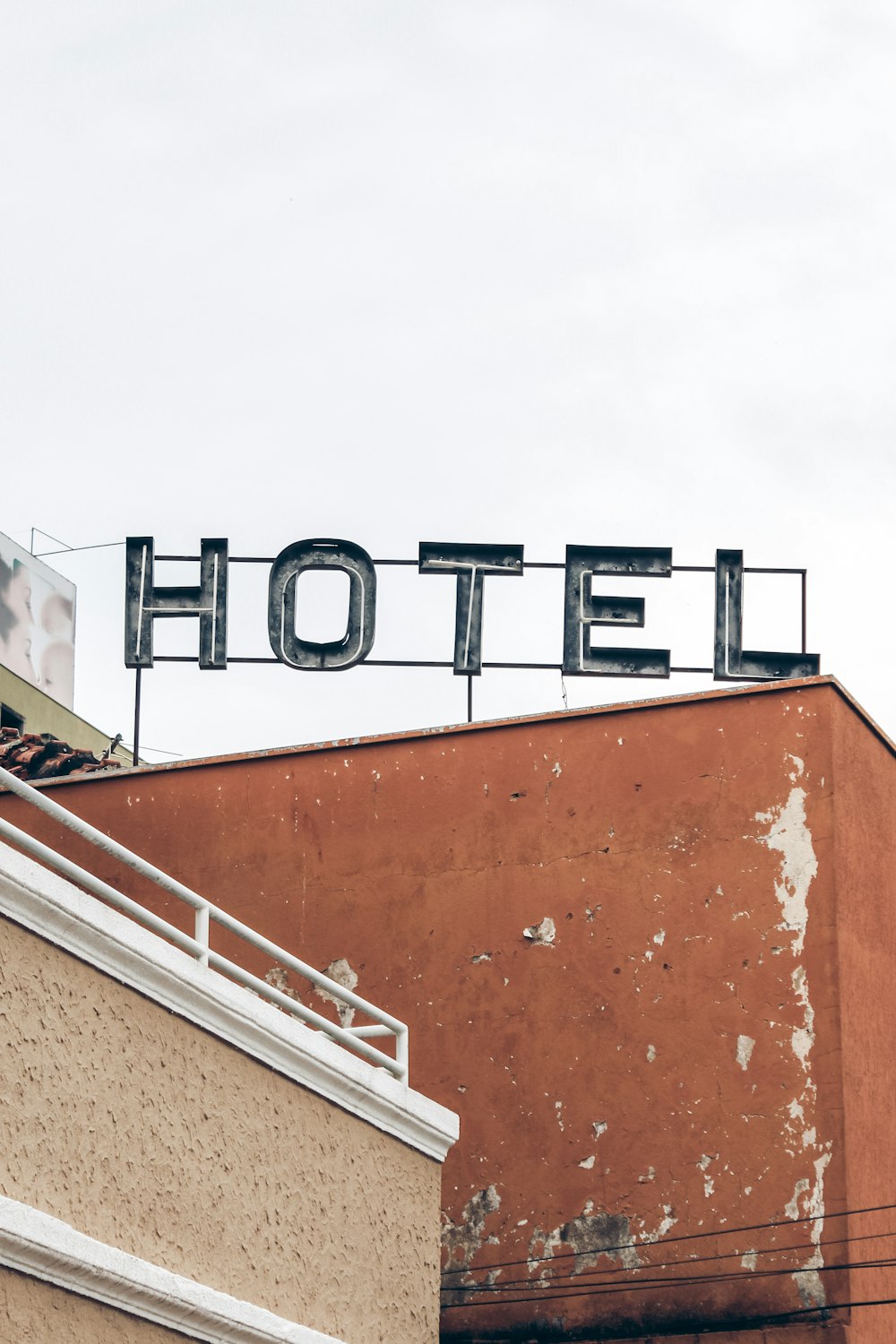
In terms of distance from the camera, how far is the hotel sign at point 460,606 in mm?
20734

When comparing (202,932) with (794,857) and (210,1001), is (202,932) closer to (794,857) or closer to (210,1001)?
(210,1001)

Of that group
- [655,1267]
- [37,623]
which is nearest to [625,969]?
[655,1267]

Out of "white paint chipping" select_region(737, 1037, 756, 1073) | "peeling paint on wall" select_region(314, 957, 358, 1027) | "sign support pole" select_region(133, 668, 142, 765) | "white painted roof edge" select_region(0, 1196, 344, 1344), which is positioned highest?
"sign support pole" select_region(133, 668, 142, 765)

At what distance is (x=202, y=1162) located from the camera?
963 centimetres

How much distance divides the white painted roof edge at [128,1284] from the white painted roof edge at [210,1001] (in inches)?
44.4

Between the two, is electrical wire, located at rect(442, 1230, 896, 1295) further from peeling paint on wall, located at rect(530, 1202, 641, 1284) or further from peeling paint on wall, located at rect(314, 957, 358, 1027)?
peeling paint on wall, located at rect(314, 957, 358, 1027)

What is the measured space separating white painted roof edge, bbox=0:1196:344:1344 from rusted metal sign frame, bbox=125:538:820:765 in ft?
36.6

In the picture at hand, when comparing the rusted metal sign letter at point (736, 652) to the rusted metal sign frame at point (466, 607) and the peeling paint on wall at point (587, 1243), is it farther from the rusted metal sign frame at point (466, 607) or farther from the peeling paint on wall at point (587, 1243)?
the peeling paint on wall at point (587, 1243)

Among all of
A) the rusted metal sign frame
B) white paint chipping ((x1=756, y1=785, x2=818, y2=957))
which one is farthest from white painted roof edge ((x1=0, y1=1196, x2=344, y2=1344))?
the rusted metal sign frame

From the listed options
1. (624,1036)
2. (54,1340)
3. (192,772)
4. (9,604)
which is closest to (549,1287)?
(624,1036)

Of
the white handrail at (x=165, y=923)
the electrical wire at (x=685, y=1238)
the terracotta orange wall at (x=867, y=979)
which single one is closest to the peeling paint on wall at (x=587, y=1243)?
the electrical wire at (x=685, y=1238)

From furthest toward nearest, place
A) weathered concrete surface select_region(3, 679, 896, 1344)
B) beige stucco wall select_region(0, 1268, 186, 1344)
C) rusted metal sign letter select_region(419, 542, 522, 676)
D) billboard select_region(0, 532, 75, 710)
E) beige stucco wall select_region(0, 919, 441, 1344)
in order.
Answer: billboard select_region(0, 532, 75, 710) < rusted metal sign letter select_region(419, 542, 522, 676) < weathered concrete surface select_region(3, 679, 896, 1344) < beige stucco wall select_region(0, 919, 441, 1344) < beige stucco wall select_region(0, 1268, 186, 1344)

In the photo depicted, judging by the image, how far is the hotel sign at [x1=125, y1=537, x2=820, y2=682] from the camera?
20734mm

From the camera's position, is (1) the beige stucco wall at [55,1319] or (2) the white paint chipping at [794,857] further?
(2) the white paint chipping at [794,857]
